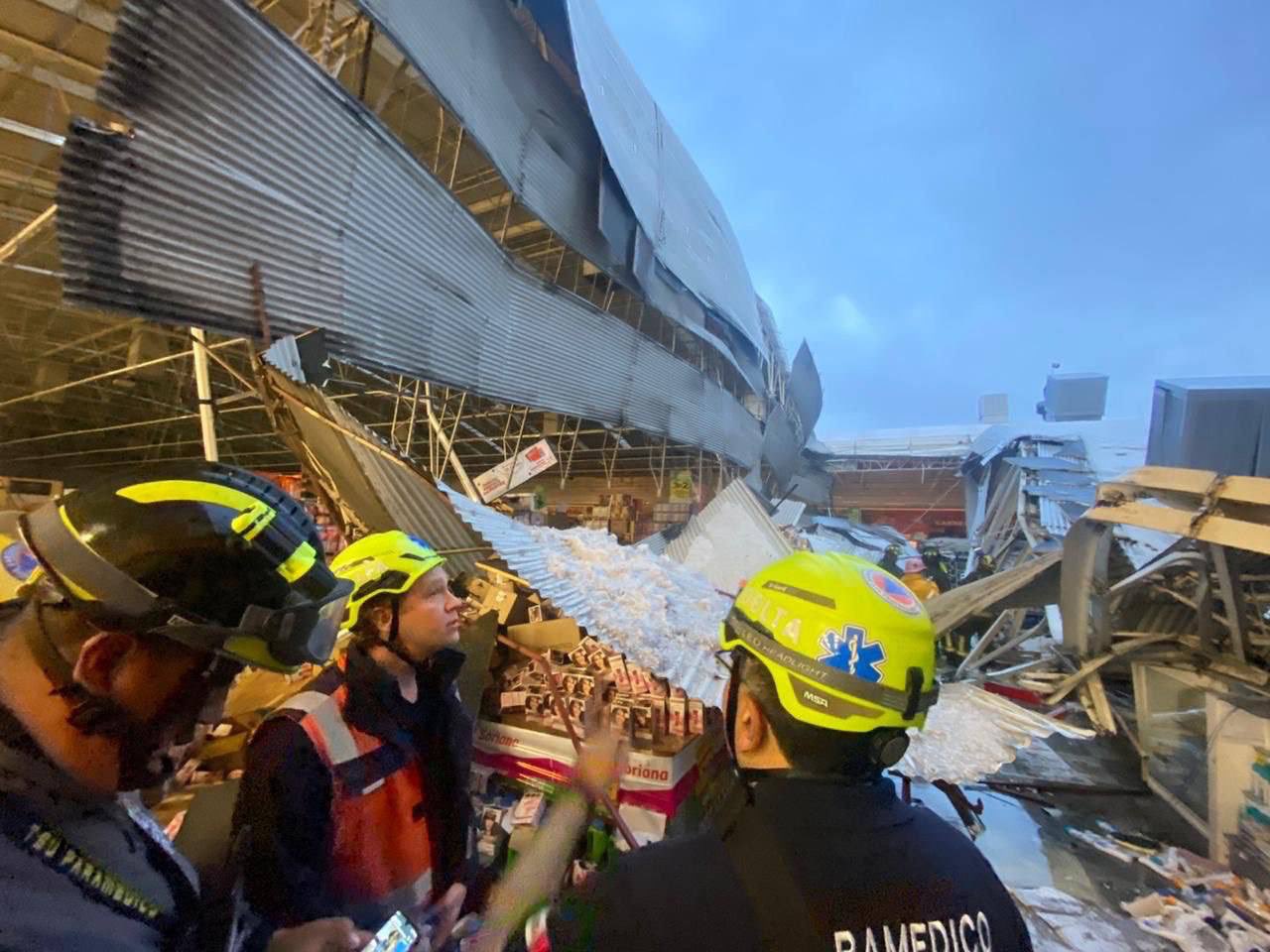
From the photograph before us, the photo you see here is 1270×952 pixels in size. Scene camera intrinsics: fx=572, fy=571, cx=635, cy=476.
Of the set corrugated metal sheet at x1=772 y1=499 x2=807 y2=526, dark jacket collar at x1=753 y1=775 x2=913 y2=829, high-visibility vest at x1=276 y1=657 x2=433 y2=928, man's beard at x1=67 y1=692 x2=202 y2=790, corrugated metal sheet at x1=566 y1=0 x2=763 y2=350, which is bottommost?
high-visibility vest at x1=276 y1=657 x2=433 y2=928

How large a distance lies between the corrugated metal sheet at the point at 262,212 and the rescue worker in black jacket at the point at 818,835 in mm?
3536

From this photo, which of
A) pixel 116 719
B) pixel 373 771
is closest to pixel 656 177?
pixel 373 771

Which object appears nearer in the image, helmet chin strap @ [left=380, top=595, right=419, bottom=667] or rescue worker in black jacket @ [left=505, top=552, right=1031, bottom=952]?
rescue worker in black jacket @ [left=505, top=552, right=1031, bottom=952]

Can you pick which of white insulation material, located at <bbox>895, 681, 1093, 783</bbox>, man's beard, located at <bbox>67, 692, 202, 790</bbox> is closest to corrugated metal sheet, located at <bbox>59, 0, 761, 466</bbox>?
man's beard, located at <bbox>67, 692, 202, 790</bbox>

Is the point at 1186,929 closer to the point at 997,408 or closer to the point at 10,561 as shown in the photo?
the point at 10,561

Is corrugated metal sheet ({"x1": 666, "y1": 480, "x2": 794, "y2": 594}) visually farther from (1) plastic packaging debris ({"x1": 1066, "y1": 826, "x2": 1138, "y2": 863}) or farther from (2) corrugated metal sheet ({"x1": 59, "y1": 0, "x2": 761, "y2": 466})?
(1) plastic packaging debris ({"x1": 1066, "y1": 826, "x2": 1138, "y2": 863})

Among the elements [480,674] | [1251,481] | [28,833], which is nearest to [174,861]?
[28,833]

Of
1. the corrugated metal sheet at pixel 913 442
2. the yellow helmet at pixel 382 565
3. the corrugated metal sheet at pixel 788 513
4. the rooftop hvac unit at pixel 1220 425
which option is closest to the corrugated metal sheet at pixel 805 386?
the corrugated metal sheet at pixel 913 442

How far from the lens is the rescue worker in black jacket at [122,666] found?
0.90 metres

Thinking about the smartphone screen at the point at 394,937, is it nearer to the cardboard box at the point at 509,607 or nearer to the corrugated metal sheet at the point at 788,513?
the cardboard box at the point at 509,607

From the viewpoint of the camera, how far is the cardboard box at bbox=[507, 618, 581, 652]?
A: 3.91 metres

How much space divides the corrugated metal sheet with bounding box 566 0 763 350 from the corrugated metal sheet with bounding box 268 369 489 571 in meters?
5.20

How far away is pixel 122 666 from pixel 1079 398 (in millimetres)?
32533

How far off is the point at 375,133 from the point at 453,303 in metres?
1.58
